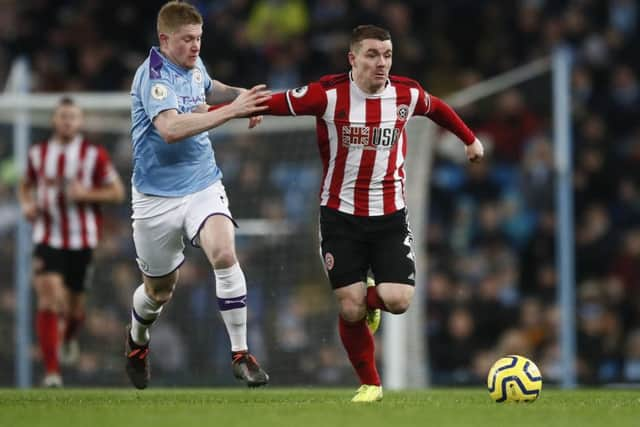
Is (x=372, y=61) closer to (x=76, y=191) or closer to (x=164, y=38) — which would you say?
(x=164, y=38)

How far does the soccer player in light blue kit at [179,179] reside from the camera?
27.0 feet

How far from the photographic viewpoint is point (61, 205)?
1201 cm

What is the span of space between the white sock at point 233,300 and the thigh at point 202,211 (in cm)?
25

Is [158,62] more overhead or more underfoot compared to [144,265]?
more overhead

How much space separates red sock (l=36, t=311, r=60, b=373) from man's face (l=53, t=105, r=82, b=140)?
1.51 m

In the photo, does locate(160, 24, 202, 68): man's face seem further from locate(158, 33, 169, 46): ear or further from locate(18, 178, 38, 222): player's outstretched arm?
locate(18, 178, 38, 222): player's outstretched arm

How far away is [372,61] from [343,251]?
1135mm

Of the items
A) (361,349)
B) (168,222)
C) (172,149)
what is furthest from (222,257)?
(361,349)

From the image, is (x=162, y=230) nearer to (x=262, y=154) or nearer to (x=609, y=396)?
(x=609, y=396)

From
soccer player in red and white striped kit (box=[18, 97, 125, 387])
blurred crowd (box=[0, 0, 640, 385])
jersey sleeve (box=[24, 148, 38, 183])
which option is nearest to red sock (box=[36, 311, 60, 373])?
soccer player in red and white striped kit (box=[18, 97, 125, 387])

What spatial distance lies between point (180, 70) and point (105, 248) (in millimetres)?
6105

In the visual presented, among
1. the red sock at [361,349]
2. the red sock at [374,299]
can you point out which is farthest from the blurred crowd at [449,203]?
the red sock at [374,299]

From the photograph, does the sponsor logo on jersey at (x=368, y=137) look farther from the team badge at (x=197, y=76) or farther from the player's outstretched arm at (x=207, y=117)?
the team badge at (x=197, y=76)

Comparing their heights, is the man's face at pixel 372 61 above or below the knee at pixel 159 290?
above
